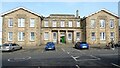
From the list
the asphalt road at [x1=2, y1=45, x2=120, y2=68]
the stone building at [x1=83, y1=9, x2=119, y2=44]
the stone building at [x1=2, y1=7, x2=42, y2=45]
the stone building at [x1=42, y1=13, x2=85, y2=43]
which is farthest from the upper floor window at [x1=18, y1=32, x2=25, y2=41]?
the asphalt road at [x1=2, y1=45, x2=120, y2=68]

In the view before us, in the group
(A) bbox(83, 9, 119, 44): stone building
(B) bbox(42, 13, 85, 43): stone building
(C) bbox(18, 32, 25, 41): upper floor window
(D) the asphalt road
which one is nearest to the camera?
(D) the asphalt road

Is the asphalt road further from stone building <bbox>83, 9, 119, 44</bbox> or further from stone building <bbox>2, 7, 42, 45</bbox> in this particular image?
stone building <bbox>83, 9, 119, 44</bbox>

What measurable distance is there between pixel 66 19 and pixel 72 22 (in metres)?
1.92

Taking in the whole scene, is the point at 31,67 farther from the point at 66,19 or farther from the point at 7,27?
the point at 66,19

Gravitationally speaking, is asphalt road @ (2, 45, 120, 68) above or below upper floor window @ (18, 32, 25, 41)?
below

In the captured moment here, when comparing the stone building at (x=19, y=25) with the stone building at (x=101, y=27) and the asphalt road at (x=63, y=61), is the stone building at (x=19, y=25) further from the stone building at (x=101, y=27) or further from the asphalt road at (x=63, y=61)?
the asphalt road at (x=63, y=61)

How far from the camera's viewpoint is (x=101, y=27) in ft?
194

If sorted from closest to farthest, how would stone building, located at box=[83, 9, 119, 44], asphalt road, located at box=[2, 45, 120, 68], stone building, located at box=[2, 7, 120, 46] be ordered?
asphalt road, located at box=[2, 45, 120, 68], stone building, located at box=[2, 7, 120, 46], stone building, located at box=[83, 9, 119, 44]

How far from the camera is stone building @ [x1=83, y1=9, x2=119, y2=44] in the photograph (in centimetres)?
5841

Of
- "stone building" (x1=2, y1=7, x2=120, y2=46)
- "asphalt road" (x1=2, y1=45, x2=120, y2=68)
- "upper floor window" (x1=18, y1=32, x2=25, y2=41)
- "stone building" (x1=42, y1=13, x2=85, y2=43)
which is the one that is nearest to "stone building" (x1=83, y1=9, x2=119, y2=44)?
"stone building" (x1=2, y1=7, x2=120, y2=46)

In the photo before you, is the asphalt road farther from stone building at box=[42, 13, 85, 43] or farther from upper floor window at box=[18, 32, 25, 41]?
stone building at box=[42, 13, 85, 43]

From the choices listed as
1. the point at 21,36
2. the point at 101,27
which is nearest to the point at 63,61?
the point at 21,36

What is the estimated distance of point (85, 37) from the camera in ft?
194

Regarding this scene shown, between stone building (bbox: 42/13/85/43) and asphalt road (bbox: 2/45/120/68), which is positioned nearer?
asphalt road (bbox: 2/45/120/68)
